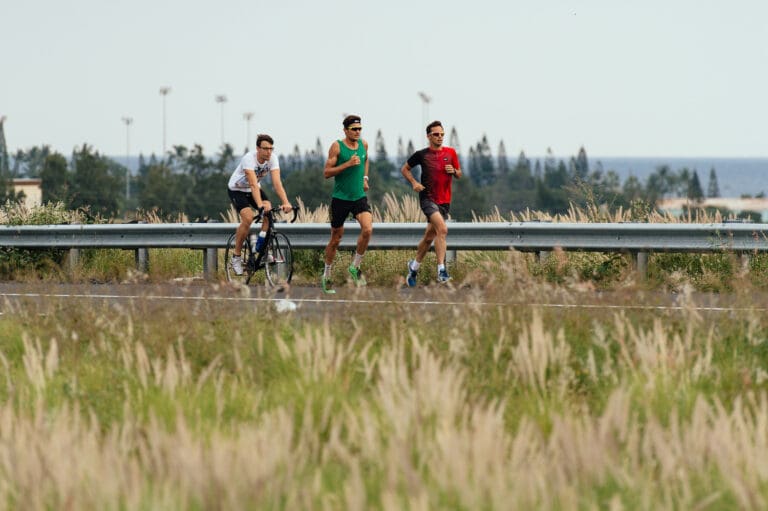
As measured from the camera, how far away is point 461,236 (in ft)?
54.0

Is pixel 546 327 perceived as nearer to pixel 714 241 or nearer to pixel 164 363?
pixel 164 363

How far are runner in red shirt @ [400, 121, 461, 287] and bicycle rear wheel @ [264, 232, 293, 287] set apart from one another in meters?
1.39

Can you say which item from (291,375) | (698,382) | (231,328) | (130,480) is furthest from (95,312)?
(130,480)

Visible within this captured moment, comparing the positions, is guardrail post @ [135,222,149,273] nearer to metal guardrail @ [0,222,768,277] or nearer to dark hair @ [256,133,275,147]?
metal guardrail @ [0,222,768,277]

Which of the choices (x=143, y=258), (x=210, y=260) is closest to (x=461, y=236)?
(x=210, y=260)

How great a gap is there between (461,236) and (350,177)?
7.11ft

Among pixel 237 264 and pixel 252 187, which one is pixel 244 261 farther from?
pixel 252 187

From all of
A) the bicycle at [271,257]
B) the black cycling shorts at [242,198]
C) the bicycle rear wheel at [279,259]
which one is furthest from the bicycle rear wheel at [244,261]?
the black cycling shorts at [242,198]

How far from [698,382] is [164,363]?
3032 mm

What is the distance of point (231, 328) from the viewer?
864 centimetres

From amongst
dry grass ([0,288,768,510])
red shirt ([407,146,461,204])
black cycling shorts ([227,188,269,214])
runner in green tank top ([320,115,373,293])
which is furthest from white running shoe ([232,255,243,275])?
dry grass ([0,288,768,510])

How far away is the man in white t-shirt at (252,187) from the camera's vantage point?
1505 cm

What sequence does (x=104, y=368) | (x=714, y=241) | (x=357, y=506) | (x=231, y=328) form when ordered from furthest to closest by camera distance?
(x=714, y=241) → (x=231, y=328) → (x=104, y=368) → (x=357, y=506)

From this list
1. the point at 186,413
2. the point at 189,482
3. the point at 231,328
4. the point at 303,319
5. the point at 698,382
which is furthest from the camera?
the point at 303,319
